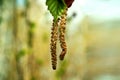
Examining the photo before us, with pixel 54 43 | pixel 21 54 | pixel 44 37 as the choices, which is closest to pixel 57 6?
pixel 54 43

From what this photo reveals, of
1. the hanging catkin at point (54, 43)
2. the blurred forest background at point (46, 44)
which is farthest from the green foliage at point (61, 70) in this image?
the hanging catkin at point (54, 43)

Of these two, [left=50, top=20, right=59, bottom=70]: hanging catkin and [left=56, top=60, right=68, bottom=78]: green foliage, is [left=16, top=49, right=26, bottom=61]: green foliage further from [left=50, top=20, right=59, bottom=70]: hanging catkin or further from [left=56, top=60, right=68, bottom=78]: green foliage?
[left=50, top=20, right=59, bottom=70]: hanging catkin

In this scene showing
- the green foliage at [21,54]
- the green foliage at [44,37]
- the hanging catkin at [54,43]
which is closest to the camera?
the hanging catkin at [54,43]

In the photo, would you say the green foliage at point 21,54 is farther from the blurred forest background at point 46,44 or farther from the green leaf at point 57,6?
the green leaf at point 57,6

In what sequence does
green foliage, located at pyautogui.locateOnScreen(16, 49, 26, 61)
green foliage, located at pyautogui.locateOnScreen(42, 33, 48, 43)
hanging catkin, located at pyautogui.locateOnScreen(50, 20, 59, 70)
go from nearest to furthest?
1. hanging catkin, located at pyautogui.locateOnScreen(50, 20, 59, 70)
2. green foliage, located at pyautogui.locateOnScreen(16, 49, 26, 61)
3. green foliage, located at pyautogui.locateOnScreen(42, 33, 48, 43)

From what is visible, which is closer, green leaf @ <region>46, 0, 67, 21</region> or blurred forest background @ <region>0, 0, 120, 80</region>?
green leaf @ <region>46, 0, 67, 21</region>

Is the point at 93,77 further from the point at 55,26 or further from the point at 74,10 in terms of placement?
the point at 55,26

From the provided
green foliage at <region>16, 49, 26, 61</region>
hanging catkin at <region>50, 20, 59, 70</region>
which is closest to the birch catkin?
hanging catkin at <region>50, 20, 59, 70</region>

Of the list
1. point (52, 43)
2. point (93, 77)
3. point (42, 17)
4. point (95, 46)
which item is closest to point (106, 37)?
point (95, 46)

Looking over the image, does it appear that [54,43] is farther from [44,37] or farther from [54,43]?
[44,37]
